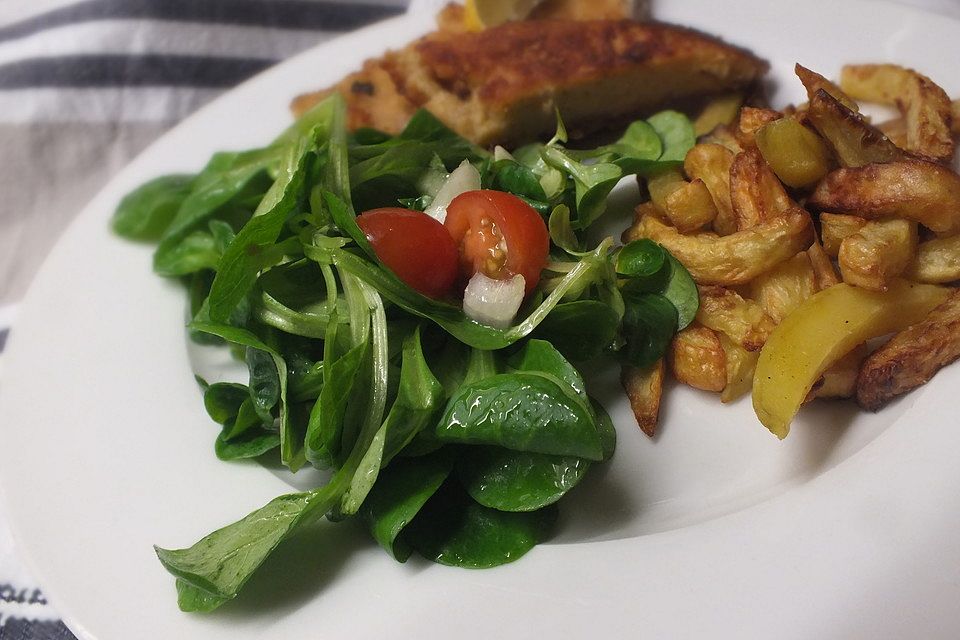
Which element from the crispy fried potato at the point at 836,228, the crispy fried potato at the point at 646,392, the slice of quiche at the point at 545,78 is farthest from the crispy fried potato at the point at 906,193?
the slice of quiche at the point at 545,78

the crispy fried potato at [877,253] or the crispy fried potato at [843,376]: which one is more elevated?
the crispy fried potato at [877,253]

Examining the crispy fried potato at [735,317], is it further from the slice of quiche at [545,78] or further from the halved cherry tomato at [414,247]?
the slice of quiche at [545,78]

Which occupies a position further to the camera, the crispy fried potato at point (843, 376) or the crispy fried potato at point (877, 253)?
the crispy fried potato at point (843, 376)

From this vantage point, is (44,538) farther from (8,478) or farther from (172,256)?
(172,256)

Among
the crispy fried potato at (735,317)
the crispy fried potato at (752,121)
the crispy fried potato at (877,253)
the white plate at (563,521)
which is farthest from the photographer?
the crispy fried potato at (752,121)

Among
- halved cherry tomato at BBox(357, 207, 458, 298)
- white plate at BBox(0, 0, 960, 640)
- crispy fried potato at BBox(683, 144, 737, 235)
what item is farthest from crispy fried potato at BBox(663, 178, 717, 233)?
halved cherry tomato at BBox(357, 207, 458, 298)
